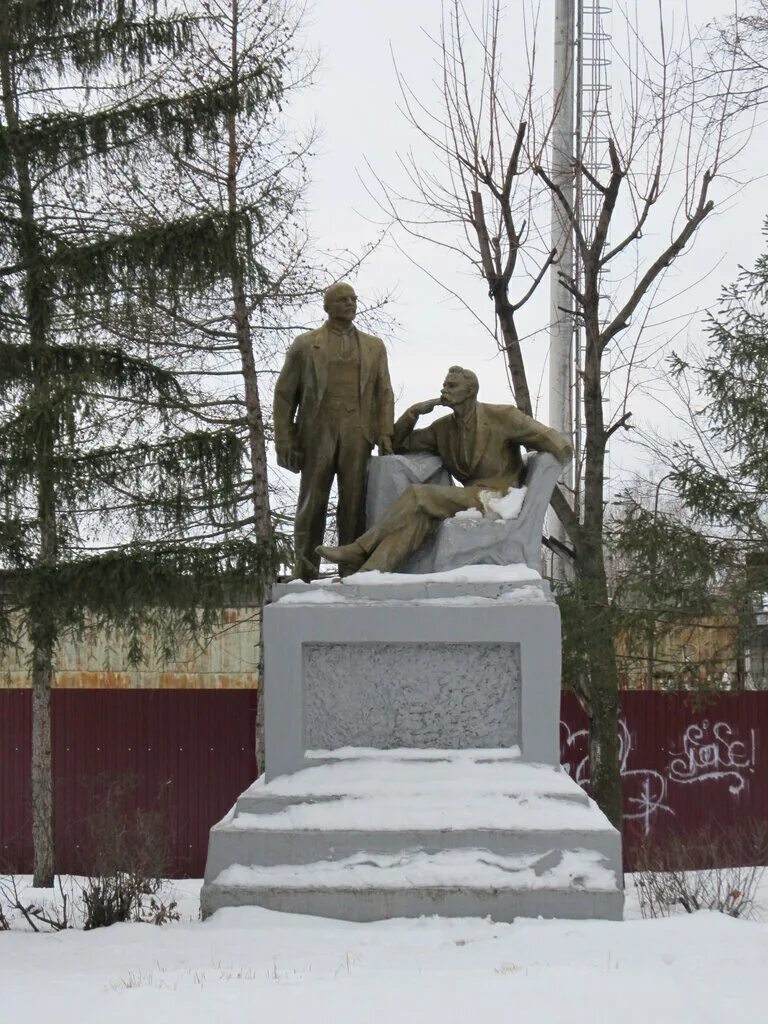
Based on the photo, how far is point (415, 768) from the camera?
237 inches

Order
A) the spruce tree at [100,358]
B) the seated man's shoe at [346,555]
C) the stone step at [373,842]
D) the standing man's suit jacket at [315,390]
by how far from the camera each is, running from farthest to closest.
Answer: the spruce tree at [100,358]
the standing man's suit jacket at [315,390]
the seated man's shoe at [346,555]
the stone step at [373,842]

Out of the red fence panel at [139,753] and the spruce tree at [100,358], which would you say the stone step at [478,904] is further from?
the red fence panel at [139,753]

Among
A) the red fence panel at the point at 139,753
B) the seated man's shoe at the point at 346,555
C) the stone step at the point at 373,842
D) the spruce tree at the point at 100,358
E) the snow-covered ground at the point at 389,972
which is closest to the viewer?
the snow-covered ground at the point at 389,972

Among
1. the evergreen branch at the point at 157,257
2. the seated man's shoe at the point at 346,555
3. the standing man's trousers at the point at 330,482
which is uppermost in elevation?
the evergreen branch at the point at 157,257

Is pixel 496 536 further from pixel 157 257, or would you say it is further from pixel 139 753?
pixel 139 753

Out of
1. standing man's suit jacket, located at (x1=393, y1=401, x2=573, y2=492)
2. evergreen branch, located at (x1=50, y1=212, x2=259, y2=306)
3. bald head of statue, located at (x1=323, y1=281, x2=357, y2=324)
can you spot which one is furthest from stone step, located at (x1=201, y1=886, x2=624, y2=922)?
evergreen branch, located at (x1=50, y1=212, x2=259, y2=306)

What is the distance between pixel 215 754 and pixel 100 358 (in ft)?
14.1

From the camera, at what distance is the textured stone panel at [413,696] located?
20.2 ft

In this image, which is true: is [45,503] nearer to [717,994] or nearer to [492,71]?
[492,71]

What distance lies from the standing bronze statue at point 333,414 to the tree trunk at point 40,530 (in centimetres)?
358

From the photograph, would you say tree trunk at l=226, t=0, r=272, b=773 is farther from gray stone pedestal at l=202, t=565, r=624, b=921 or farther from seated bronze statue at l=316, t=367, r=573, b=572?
gray stone pedestal at l=202, t=565, r=624, b=921

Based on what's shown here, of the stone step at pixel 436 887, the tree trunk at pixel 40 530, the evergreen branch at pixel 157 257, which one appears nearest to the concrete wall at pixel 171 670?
the tree trunk at pixel 40 530

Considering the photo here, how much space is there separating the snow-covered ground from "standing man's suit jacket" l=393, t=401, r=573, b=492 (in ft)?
8.49

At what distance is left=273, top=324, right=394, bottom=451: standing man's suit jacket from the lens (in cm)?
689
